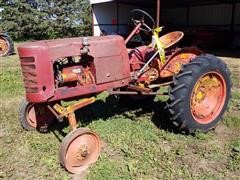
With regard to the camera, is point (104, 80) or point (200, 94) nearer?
point (104, 80)

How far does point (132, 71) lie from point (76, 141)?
1.38 m

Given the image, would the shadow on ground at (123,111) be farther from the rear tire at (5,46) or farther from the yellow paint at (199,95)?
the rear tire at (5,46)

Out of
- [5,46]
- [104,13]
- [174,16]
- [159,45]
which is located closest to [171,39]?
[159,45]

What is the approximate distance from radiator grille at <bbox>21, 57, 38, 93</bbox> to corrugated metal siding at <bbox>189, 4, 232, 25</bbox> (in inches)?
713

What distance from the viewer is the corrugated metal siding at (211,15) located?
1950cm

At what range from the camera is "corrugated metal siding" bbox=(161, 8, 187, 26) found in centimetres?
2214

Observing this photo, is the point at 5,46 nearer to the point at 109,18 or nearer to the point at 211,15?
the point at 109,18

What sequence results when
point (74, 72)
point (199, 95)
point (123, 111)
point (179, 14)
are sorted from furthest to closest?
point (179, 14)
point (123, 111)
point (199, 95)
point (74, 72)

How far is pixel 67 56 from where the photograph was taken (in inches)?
134

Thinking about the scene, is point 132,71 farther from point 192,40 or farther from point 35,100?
point 192,40

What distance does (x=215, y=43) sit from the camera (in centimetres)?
1573

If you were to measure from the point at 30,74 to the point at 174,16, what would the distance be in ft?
68.2

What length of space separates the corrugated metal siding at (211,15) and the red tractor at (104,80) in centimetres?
1644

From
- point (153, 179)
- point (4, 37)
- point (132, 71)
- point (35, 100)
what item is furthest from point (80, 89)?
point (4, 37)
